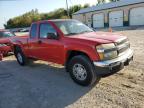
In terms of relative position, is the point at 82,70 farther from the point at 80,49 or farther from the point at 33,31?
the point at 33,31

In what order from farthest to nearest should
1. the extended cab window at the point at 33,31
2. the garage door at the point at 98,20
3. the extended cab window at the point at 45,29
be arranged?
the garage door at the point at 98,20, the extended cab window at the point at 33,31, the extended cab window at the point at 45,29

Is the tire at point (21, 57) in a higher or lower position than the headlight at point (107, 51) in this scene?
lower

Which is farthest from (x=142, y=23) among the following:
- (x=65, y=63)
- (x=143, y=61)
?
(x=65, y=63)

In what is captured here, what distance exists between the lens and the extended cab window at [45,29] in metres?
7.02

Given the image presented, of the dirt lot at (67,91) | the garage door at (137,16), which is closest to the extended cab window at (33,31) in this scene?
the dirt lot at (67,91)

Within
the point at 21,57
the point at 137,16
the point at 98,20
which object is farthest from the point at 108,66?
the point at 98,20

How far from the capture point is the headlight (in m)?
5.45

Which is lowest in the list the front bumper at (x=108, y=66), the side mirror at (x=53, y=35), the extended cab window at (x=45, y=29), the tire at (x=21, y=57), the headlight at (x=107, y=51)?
the tire at (x=21, y=57)

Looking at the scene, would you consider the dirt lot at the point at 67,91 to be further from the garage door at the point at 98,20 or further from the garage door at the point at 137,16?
the garage door at the point at 98,20

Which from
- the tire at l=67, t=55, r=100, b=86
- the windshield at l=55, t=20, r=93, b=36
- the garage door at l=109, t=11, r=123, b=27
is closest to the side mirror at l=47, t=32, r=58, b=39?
the windshield at l=55, t=20, r=93, b=36

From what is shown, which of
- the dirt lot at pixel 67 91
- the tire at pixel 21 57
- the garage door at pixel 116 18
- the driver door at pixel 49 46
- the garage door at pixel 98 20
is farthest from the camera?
the garage door at pixel 98 20

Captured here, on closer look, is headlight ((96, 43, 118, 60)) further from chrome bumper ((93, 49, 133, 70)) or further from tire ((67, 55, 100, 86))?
tire ((67, 55, 100, 86))

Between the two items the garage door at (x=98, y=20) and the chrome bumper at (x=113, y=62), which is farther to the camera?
the garage door at (x=98, y=20)

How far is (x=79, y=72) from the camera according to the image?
6.08 meters
